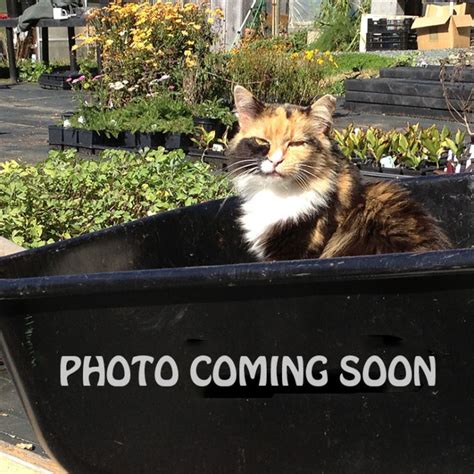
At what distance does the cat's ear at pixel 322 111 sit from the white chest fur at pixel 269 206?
0.26m

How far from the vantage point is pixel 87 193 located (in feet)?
13.6

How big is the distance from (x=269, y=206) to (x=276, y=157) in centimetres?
15

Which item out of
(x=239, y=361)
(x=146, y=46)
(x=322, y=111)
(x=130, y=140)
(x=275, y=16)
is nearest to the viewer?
(x=239, y=361)

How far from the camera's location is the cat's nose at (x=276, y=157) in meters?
2.43

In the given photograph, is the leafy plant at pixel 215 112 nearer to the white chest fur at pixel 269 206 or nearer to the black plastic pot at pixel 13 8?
the white chest fur at pixel 269 206

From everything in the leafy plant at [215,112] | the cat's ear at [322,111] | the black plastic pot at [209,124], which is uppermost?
the cat's ear at [322,111]

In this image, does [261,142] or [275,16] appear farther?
[275,16]

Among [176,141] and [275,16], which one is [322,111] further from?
[275,16]

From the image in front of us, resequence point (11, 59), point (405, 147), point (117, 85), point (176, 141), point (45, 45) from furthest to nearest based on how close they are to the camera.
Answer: point (45, 45), point (11, 59), point (117, 85), point (176, 141), point (405, 147)

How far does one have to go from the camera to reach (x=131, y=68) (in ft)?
28.3

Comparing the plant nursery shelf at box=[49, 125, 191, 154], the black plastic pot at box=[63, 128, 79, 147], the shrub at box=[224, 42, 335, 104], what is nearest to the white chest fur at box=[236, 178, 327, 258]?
the plant nursery shelf at box=[49, 125, 191, 154]

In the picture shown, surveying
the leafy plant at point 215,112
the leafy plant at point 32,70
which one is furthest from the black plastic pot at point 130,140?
the leafy plant at point 32,70

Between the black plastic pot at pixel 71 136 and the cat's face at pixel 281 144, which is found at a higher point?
the cat's face at pixel 281 144

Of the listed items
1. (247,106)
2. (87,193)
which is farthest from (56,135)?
(247,106)
